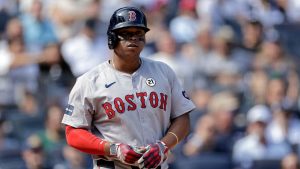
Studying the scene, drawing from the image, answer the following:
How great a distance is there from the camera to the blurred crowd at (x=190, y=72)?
9.30m

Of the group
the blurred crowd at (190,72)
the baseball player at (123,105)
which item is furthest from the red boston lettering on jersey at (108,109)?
the blurred crowd at (190,72)

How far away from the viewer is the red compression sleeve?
488 centimetres

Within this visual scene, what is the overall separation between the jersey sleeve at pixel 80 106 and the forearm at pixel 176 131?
1.60 ft

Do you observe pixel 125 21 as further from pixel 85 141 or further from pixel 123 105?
pixel 85 141

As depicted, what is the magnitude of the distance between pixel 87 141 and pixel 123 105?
0.30 metres

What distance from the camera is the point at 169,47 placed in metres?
10.6

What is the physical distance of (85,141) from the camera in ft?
16.1

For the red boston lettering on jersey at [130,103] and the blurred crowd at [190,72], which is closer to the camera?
the red boston lettering on jersey at [130,103]

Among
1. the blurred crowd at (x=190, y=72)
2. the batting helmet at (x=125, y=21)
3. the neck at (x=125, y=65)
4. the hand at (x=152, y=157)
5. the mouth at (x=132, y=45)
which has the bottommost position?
the blurred crowd at (x=190, y=72)

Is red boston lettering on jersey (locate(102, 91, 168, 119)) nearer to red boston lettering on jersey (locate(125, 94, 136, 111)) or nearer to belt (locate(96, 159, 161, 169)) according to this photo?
red boston lettering on jersey (locate(125, 94, 136, 111))

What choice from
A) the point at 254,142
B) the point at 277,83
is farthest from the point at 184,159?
the point at 277,83

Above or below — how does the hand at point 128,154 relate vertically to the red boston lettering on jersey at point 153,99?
below

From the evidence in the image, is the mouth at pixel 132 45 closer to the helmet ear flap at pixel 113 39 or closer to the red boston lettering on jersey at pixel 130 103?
the helmet ear flap at pixel 113 39

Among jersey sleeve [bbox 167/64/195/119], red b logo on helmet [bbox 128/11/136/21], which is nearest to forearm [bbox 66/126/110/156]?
jersey sleeve [bbox 167/64/195/119]
